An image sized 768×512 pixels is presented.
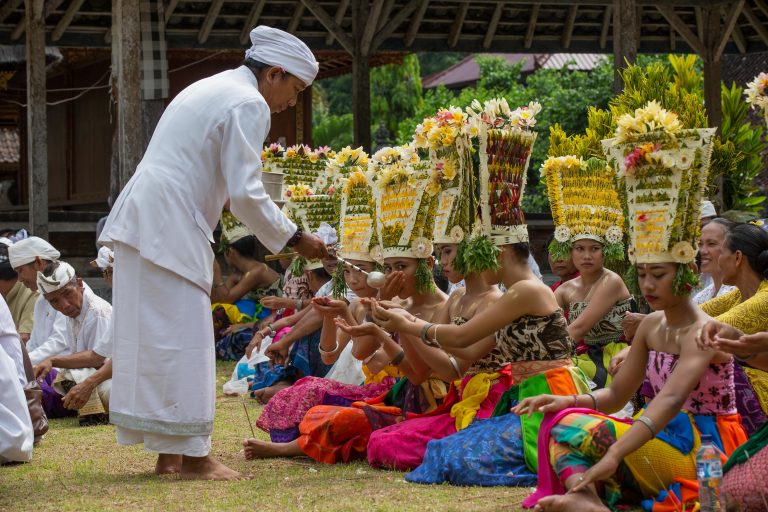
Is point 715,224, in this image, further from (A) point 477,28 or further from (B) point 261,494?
(A) point 477,28

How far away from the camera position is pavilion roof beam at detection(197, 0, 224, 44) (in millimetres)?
13812

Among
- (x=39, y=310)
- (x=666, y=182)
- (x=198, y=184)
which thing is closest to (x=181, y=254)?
(x=198, y=184)

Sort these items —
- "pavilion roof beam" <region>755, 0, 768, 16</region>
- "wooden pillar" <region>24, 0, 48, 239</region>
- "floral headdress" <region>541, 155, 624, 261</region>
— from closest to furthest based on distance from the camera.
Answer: "floral headdress" <region>541, 155, 624, 261</region> → "wooden pillar" <region>24, 0, 48, 239</region> → "pavilion roof beam" <region>755, 0, 768, 16</region>

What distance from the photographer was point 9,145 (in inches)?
714

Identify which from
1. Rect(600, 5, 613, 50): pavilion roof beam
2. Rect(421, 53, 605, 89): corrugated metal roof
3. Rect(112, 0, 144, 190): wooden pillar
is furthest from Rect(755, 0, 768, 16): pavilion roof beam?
Rect(421, 53, 605, 89): corrugated metal roof

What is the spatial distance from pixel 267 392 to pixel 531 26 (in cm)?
895

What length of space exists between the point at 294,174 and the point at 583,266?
246cm

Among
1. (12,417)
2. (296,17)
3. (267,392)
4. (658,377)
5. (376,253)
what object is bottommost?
(267,392)

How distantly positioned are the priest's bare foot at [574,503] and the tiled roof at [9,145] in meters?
15.4

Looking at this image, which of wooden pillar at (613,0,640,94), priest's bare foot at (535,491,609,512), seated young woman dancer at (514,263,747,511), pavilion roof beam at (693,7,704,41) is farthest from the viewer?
pavilion roof beam at (693,7,704,41)

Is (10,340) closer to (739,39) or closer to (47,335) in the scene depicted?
(47,335)

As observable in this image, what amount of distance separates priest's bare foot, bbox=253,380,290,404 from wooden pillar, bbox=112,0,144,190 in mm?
3015

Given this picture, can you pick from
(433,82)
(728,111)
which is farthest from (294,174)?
(433,82)

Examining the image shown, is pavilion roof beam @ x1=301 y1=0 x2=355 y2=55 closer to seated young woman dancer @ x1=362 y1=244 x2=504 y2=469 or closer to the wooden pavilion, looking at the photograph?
the wooden pavilion
